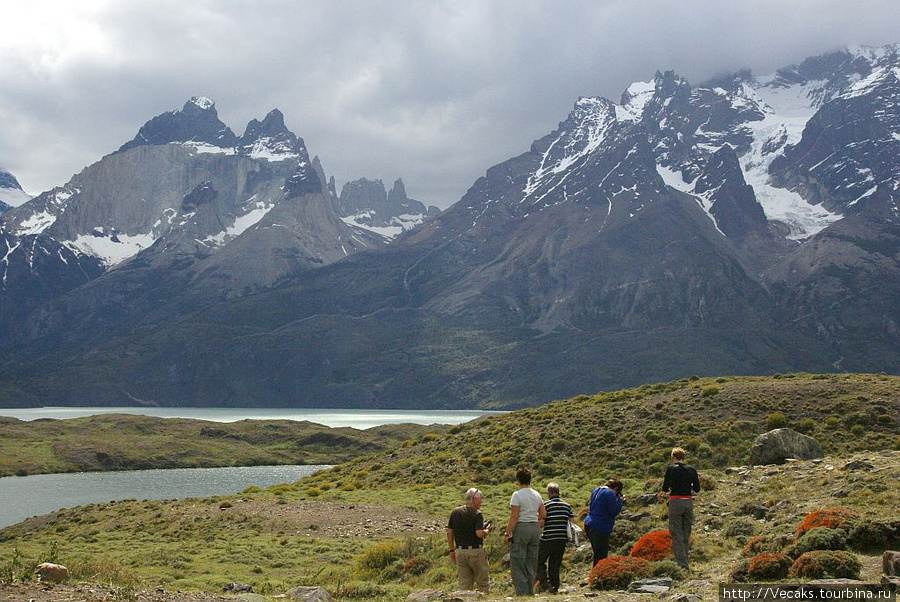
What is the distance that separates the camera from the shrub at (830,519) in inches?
797

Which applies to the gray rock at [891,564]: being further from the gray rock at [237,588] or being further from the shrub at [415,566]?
the gray rock at [237,588]

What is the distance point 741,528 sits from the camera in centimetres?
2383

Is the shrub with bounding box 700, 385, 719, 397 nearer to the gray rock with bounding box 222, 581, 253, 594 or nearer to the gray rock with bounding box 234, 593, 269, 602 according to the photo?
the gray rock with bounding box 222, 581, 253, 594

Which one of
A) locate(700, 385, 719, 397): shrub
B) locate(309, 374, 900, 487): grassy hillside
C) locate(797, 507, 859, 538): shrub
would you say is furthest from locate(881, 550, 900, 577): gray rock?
locate(700, 385, 719, 397): shrub

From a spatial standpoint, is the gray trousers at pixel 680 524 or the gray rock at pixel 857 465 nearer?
the gray trousers at pixel 680 524

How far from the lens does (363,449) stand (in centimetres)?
17112

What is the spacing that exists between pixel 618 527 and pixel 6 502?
277 feet

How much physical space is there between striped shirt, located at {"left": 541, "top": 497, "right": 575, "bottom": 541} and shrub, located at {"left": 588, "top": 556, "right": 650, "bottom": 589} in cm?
127

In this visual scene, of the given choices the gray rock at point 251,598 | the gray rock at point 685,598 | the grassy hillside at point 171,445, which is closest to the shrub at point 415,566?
the gray rock at point 251,598

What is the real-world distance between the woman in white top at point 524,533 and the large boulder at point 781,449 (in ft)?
64.2

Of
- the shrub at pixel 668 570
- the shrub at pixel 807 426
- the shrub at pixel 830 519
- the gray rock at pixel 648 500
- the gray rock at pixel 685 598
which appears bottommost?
the shrub at pixel 668 570

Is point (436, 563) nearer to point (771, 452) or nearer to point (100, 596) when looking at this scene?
point (100, 596)

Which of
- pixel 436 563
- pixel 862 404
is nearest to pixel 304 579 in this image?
pixel 436 563

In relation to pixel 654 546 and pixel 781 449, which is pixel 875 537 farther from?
pixel 781 449
